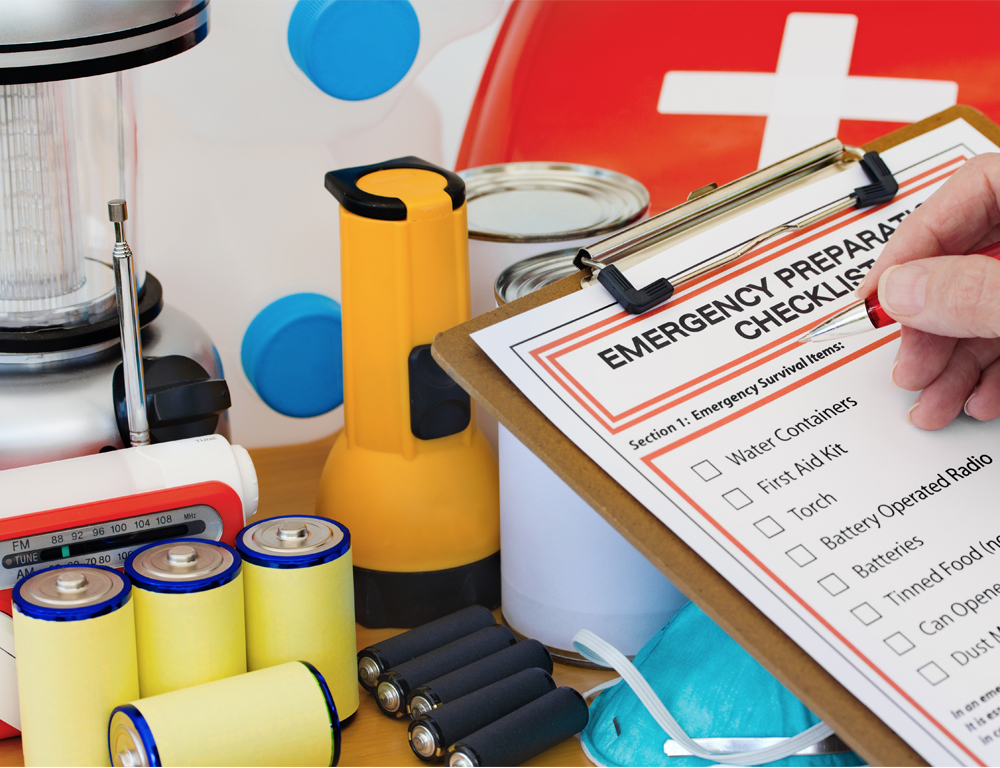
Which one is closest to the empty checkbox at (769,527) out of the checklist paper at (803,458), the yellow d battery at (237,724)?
the checklist paper at (803,458)

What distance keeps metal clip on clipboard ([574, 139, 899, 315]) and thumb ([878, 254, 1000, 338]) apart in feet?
A: 0.34

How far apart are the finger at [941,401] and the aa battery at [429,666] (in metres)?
0.24

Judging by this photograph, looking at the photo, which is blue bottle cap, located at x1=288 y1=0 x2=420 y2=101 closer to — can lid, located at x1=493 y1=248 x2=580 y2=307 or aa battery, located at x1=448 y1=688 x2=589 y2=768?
can lid, located at x1=493 y1=248 x2=580 y2=307

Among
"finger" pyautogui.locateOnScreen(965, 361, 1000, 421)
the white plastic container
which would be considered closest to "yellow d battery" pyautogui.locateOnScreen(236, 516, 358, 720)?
the white plastic container

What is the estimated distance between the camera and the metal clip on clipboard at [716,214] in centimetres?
53

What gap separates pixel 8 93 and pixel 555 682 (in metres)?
0.46

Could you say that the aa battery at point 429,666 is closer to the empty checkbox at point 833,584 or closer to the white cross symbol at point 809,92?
the empty checkbox at point 833,584

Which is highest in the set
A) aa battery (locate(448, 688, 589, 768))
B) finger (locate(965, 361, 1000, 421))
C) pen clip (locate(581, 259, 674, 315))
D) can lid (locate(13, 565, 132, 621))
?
pen clip (locate(581, 259, 674, 315))

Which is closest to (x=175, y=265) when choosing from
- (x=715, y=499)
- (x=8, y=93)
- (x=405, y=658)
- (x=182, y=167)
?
(x=182, y=167)

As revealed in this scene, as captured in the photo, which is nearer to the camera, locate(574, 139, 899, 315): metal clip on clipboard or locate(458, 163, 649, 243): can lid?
locate(574, 139, 899, 315): metal clip on clipboard

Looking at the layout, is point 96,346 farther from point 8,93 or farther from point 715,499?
point 715,499

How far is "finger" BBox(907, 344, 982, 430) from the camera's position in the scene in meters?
0.50

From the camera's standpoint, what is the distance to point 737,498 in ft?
1.53

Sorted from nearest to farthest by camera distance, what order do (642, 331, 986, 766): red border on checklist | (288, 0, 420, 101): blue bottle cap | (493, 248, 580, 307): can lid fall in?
(642, 331, 986, 766): red border on checklist
(493, 248, 580, 307): can lid
(288, 0, 420, 101): blue bottle cap
